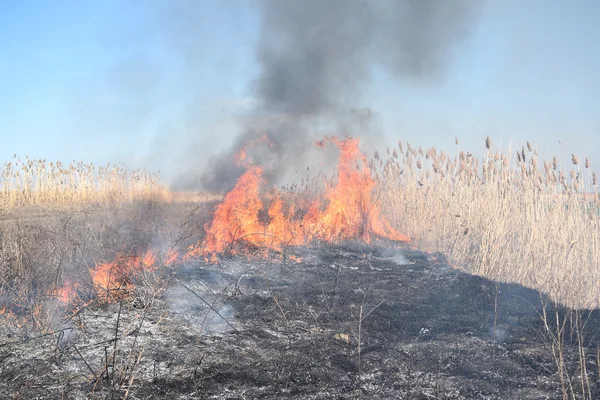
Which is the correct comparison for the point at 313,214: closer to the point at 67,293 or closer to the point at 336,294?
the point at 336,294

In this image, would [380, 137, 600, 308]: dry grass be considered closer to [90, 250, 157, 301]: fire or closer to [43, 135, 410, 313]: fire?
[43, 135, 410, 313]: fire

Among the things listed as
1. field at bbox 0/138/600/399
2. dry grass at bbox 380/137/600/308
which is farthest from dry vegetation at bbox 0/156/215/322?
dry grass at bbox 380/137/600/308

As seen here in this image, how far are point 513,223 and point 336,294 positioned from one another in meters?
3.52

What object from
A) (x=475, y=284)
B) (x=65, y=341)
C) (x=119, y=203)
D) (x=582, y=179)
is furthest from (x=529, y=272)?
(x=119, y=203)

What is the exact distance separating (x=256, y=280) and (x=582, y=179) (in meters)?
5.71

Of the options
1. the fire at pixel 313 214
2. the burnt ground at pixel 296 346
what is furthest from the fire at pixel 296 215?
the burnt ground at pixel 296 346

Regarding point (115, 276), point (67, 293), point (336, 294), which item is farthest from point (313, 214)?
point (67, 293)

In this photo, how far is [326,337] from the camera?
4645mm

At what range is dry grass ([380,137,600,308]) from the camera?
6395mm

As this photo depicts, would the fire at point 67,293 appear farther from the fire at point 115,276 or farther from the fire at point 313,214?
the fire at point 313,214

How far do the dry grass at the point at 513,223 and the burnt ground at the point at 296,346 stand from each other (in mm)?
608

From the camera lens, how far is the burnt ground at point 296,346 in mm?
3506

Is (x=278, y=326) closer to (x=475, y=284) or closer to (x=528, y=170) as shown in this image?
(x=475, y=284)

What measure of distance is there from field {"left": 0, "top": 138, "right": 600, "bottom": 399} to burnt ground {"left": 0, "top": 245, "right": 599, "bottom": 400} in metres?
0.02
